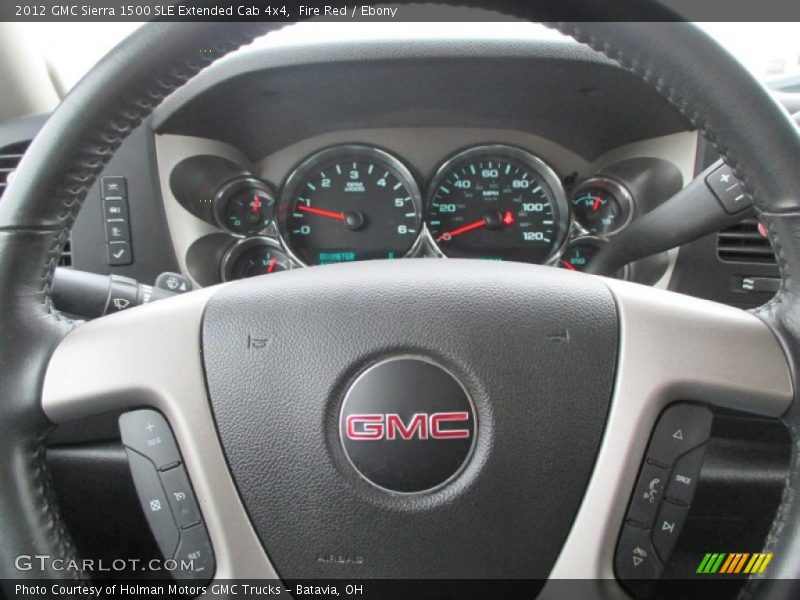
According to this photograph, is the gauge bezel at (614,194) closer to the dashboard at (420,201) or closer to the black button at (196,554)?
the dashboard at (420,201)

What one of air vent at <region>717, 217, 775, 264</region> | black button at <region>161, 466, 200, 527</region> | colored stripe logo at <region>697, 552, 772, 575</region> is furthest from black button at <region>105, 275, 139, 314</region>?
air vent at <region>717, 217, 775, 264</region>

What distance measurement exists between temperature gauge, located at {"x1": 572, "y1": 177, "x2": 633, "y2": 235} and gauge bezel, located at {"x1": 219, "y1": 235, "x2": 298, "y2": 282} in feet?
3.49

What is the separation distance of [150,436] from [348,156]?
1.83 metres

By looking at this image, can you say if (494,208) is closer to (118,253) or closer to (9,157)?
(118,253)

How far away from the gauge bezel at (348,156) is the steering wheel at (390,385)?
65.8 inches

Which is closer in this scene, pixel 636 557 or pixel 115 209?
pixel 636 557

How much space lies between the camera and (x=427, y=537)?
0.86 metres

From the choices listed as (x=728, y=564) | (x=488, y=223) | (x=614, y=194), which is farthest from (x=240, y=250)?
(x=728, y=564)

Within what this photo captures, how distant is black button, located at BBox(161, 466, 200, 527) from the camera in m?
0.88

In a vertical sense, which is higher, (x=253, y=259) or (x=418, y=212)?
(x=418, y=212)

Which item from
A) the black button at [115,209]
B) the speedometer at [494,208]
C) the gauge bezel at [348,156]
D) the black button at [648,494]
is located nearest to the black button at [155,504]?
the black button at [648,494]

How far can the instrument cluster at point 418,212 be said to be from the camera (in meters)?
2.58

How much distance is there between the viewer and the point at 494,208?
265cm

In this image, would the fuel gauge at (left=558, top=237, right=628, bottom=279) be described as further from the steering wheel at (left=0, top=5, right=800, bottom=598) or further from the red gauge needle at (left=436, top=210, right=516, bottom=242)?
the steering wheel at (left=0, top=5, right=800, bottom=598)
